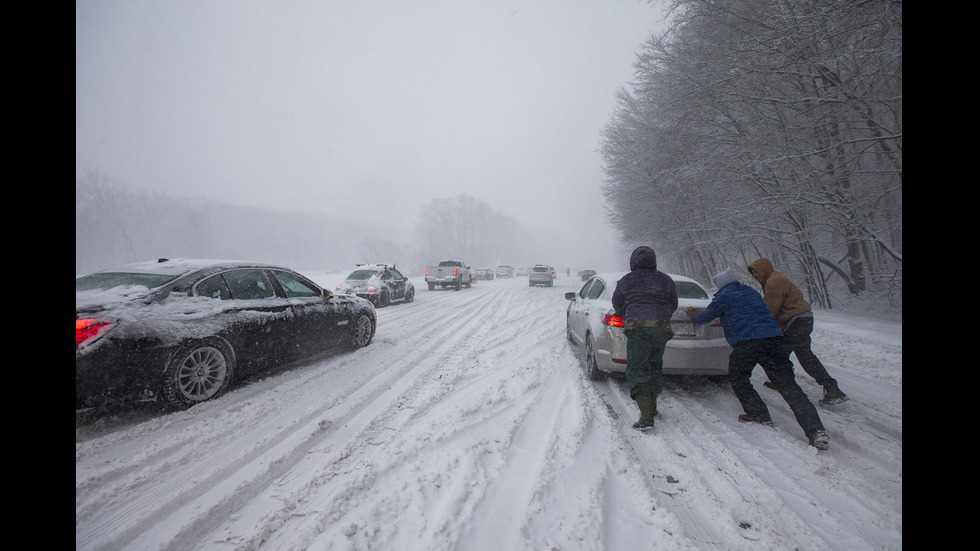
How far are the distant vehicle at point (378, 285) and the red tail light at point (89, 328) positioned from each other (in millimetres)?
8519

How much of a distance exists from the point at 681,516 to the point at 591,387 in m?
2.13

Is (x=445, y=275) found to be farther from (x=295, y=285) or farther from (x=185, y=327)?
(x=185, y=327)

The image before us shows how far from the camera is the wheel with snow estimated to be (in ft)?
13.4

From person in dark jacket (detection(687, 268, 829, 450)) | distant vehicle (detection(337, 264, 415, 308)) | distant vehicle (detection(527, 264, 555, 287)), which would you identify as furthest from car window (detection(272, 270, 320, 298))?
distant vehicle (detection(527, 264, 555, 287))

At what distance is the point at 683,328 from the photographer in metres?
3.57

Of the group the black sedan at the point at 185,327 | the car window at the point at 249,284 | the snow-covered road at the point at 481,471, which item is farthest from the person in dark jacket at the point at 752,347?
the car window at the point at 249,284

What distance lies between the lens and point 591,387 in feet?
13.0

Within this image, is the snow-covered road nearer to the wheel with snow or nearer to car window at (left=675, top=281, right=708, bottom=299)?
the wheel with snow

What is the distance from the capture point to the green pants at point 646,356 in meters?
2.95

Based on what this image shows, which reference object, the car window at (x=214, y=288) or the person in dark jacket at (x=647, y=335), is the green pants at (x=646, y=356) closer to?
the person in dark jacket at (x=647, y=335)

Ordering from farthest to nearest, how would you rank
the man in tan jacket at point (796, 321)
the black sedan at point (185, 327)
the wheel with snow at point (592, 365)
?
the wheel with snow at point (592, 365) < the man in tan jacket at point (796, 321) < the black sedan at point (185, 327)

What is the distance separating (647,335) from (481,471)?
188 centimetres

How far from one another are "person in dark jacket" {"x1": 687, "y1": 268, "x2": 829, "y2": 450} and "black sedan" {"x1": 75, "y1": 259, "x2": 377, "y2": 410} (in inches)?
189
